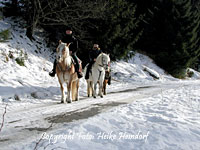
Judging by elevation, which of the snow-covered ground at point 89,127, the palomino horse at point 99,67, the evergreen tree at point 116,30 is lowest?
the snow-covered ground at point 89,127

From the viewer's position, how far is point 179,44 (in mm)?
26703

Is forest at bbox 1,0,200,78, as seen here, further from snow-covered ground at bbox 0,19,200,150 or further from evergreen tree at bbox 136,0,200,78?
snow-covered ground at bbox 0,19,200,150

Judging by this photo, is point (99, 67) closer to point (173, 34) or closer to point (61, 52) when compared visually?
point (61, 52)

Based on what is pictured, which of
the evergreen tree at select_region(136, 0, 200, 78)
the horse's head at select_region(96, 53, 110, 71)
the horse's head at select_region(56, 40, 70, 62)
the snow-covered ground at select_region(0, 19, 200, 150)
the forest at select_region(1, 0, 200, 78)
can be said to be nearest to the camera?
Result: the snow-covered ground at select_region(0, 19, 200, 150)

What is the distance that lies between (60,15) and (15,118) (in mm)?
11379

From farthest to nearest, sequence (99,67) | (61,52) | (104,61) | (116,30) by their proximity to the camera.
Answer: (116,30), (99,67), (104,61), (61,52)

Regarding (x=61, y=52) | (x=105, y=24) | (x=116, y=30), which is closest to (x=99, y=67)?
(x=61, y=52)

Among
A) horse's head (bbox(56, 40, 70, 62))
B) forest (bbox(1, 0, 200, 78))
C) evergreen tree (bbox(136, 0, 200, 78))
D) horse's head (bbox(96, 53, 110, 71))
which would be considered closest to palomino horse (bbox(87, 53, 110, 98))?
horse's head (bbox(96, 53, 110, 71))

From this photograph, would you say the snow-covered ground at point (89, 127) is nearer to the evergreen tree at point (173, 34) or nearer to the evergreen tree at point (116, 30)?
the evergreen tree at point (116, 30)

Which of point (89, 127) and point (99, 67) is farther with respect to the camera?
point (99, 67)

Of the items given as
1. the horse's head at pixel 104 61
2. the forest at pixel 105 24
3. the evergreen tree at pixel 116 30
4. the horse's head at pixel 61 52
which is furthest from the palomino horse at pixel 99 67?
the evergreen tree at pixel 116 30

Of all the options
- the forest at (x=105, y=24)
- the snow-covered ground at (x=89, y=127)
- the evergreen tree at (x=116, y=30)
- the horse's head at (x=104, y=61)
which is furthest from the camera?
the evergreen tree at (x=116, y=30)

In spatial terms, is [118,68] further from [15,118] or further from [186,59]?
[15,118]

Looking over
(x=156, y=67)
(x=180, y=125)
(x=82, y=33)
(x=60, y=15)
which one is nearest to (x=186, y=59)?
(x=156, y=67)
